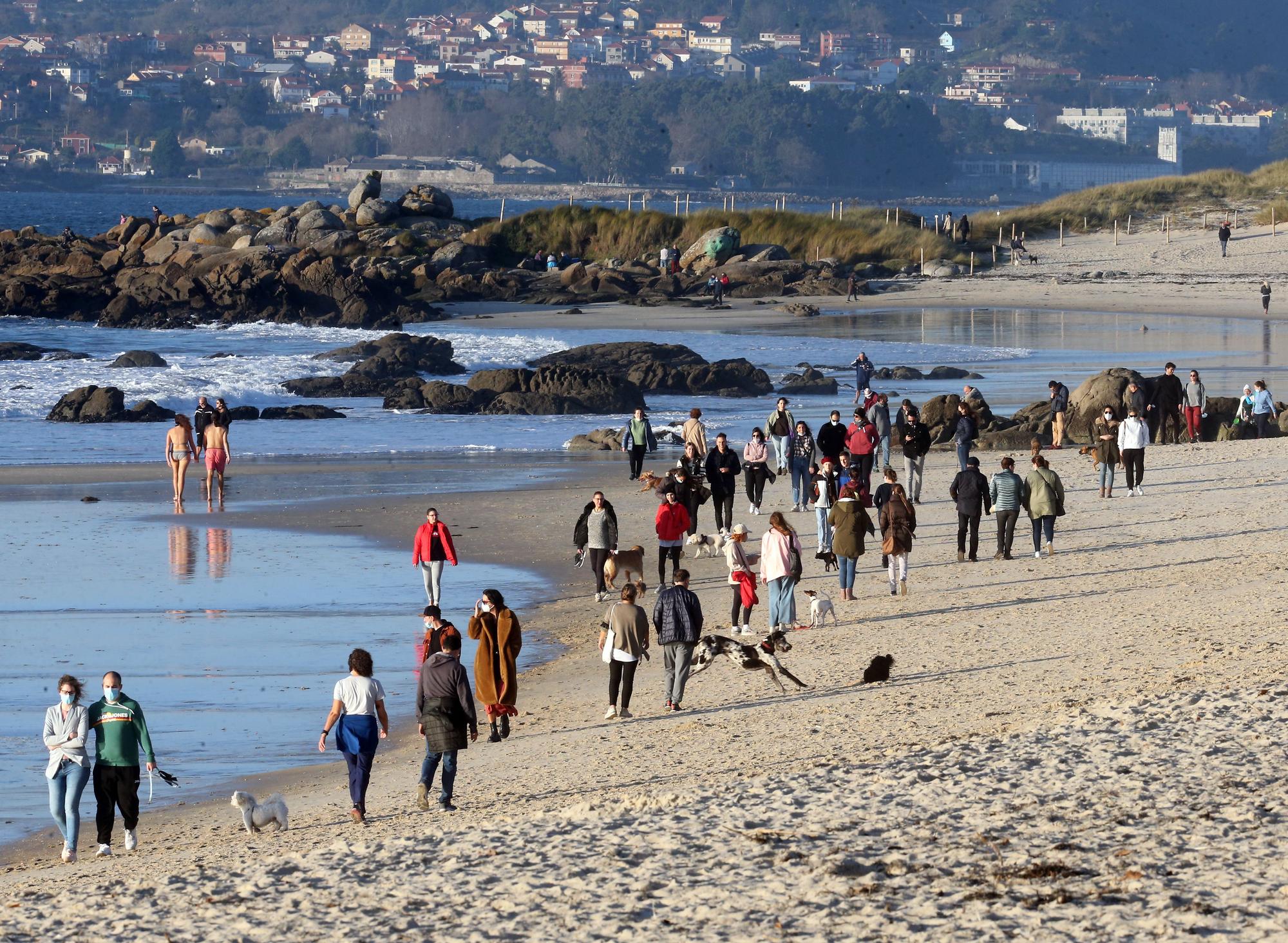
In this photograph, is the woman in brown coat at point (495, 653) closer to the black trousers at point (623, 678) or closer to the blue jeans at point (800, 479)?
the black trousers at point (623, 678)

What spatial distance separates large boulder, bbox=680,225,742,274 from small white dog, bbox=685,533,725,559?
4507cm

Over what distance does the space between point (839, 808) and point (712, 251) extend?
55500mm

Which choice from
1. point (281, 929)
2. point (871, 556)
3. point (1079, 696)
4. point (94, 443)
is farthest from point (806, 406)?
point (281, 929)

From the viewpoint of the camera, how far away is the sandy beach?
23.6 feet

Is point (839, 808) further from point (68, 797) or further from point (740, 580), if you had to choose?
point (740, 580)

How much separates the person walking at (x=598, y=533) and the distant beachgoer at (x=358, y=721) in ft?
18.4

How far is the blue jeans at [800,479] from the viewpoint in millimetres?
19500

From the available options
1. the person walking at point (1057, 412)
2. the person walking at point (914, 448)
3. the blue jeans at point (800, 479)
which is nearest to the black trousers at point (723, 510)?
the blue jeans at point (800, 479)

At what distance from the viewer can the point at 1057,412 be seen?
79.8 ft

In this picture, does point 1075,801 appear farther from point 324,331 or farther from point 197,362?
point 324,331

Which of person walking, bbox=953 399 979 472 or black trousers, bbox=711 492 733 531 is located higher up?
person walking, bbox=953 399 979 472

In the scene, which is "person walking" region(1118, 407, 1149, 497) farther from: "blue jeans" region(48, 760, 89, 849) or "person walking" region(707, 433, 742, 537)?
"blue jeans" region(48, 760, 89, 849)

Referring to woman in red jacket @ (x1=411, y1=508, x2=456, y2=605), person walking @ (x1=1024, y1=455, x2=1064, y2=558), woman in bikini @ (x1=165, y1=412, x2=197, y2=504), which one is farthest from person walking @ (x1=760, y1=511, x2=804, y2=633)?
woman in bikini @ (x1=165, y1=412, x2=197, y2=504)

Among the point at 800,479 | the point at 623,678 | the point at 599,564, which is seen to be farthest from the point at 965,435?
the point at 623,678
